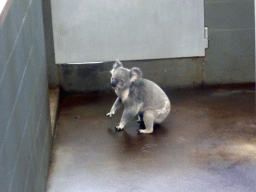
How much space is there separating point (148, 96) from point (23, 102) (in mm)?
2813

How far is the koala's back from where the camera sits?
5988 mm

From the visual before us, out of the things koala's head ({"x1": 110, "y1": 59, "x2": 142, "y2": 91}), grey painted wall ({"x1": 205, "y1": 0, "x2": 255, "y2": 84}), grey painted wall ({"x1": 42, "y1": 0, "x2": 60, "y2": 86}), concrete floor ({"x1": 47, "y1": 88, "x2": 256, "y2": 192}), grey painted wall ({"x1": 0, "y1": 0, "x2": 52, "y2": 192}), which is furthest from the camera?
grey painted wall ({"x1": 205, "y1": 0, "x2": 255, "y2": 84})

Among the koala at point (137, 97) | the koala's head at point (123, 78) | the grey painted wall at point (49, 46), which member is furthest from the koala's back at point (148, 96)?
the grey painted wall at point (49, 46)

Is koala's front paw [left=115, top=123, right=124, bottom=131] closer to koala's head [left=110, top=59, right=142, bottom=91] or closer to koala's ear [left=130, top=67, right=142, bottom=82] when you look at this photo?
koala's head [left=110, top=59, right=142, bottom=91]

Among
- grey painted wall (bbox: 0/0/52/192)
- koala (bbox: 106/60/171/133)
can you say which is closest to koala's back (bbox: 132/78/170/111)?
koala (bbox: 106/60/171/133)

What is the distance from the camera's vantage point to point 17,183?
292 centimetres

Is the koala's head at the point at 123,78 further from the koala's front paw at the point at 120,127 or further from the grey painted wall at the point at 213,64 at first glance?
the grey painted wall at the point at 213,64

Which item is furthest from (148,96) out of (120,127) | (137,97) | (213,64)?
(213,64)

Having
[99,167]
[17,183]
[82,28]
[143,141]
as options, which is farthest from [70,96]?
[17,183]

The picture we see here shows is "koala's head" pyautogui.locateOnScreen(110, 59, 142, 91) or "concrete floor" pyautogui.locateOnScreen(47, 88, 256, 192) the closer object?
"concrete floor" pyautogui.locateOnScreen(47, 88, 256, 192)

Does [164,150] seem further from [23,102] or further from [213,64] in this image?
[213,64]

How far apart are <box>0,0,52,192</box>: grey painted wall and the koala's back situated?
1336mm

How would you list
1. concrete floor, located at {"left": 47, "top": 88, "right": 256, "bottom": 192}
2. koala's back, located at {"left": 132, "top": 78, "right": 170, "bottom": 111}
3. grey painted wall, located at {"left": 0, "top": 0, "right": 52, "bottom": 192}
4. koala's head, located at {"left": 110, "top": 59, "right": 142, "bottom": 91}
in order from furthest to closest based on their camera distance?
koala's back, located at {"left": 132, "top": 78, "right": 170, "bottom": 111} < koala's head, located at {"left": 110, "top": 59, "right": 142, "bottom": 91} < concrete floor, located at {"left": 47, "top": 88, "right": 256, "bottom": 192} < grey painted wall, located at {"left": 0, "top": 0, "right": 52, "bottom": 192}

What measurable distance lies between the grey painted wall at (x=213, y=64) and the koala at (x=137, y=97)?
1.62 m
